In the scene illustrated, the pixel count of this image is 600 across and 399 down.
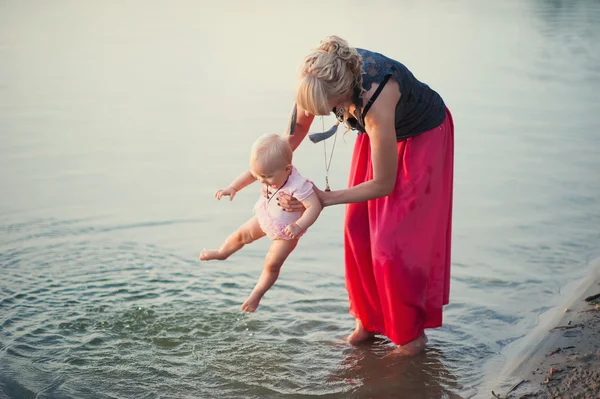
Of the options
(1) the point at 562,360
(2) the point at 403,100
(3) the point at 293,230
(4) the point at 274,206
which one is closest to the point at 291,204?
(4) the point at 274,206

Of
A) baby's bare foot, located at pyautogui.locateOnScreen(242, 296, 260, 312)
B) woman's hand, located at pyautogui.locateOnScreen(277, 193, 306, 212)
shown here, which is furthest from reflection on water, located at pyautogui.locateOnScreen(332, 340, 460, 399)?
woman's hand, located at pyautogui.locateOnScreen(277, 193, 306, 212)

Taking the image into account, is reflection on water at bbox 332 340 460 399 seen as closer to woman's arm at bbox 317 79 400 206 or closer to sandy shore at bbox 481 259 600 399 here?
sandy shore at bbox 481 259 600 399

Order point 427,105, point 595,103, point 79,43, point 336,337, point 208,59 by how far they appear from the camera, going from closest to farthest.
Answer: point 427,105
point 336,337
point 595,103
point 208,59
point 79,43

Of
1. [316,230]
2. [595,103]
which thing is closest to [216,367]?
[316,230]

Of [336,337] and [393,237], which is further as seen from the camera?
[336,337]

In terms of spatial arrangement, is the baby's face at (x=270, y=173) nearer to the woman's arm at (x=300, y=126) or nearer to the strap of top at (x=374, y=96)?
the woman's arm at (x=300, y=126)

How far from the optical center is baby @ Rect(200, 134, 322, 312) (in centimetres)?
384

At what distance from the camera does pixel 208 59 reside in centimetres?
1383

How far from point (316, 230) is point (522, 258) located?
154 centimetres

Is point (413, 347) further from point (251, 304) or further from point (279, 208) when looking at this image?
point (279, 208)

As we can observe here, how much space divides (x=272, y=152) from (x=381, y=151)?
512mm

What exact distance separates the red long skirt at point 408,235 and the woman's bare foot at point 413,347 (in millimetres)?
53

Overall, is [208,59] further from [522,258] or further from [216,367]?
[216,367]

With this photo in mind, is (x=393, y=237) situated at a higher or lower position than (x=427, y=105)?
lower
